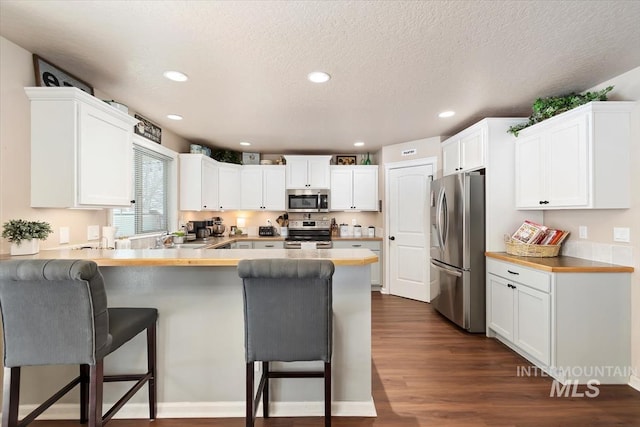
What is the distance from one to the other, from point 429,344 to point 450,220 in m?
1.38

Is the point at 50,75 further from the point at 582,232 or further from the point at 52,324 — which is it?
the point at 582,232

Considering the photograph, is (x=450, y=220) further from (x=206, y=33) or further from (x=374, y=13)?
(x=206, y=33)

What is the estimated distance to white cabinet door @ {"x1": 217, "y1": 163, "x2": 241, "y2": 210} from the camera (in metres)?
4.89

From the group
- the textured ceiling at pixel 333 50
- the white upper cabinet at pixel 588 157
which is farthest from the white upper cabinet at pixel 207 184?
the white upper cabinet at pixel 588 157

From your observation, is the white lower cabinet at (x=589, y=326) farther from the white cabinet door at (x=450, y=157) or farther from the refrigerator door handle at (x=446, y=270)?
the white cabinet door at (x=450, y=157)

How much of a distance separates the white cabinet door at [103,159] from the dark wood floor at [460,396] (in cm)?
151

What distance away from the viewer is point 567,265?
235cm

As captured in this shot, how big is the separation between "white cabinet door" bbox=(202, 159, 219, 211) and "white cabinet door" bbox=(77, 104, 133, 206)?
1675 millimetres

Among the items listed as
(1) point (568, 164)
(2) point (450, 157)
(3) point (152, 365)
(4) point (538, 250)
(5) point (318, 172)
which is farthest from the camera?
(5) point (318, 172)

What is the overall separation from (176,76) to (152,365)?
2093 mm

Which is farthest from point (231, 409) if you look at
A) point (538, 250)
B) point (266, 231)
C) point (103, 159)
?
point (266, 231)

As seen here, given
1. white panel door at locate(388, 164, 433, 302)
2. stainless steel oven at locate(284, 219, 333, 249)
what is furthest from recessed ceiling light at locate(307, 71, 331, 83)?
stainless steel oven at locate(284, 219, 333, 249)

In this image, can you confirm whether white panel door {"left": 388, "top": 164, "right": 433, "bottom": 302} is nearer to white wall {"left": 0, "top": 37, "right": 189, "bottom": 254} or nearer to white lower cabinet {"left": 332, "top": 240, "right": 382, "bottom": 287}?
white lower cabinet {"left": 332, "top": 240, "right": 382, "bottom": 287}

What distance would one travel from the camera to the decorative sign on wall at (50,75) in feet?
6.73
